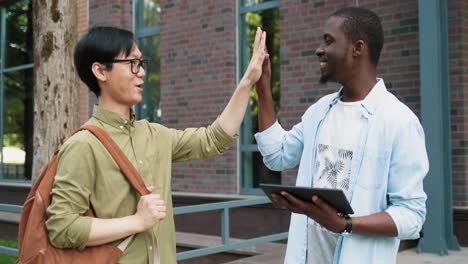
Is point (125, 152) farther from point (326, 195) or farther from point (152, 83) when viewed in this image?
point (152, 83)

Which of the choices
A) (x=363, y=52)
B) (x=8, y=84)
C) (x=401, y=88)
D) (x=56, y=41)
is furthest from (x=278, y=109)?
(x=8, y=84)

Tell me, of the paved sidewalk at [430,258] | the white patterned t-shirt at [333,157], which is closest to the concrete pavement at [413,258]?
the paved sidewalk at [430,258]

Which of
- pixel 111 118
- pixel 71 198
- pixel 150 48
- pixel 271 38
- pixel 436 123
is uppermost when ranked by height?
pixel 150 48

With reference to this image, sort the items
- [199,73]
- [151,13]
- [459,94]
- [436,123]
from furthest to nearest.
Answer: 1. [151,13]
2. [199,73]
3. [459,94]
4. [436,123]

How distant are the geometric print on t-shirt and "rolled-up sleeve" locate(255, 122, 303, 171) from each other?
246 mm

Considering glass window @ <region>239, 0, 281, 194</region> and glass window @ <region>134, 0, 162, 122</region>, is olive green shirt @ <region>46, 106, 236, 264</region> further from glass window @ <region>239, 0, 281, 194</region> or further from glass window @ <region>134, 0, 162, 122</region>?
glass window @ <region>134, 0, 162, 122</region>

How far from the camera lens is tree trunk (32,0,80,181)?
447cm

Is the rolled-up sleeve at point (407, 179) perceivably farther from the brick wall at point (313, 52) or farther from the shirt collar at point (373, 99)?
the brick wall at point (313, 52)

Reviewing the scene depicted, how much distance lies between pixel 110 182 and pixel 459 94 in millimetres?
5161

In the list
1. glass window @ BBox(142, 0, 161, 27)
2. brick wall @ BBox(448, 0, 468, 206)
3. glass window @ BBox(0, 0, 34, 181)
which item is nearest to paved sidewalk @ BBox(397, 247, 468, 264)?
brick wall @ BBox(448, 0, 468, 206)

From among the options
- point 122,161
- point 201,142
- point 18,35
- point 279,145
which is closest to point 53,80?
point 201,142

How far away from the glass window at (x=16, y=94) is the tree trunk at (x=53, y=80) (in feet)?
27.9

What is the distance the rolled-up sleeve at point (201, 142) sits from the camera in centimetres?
240

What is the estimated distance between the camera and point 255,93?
8.27 m
